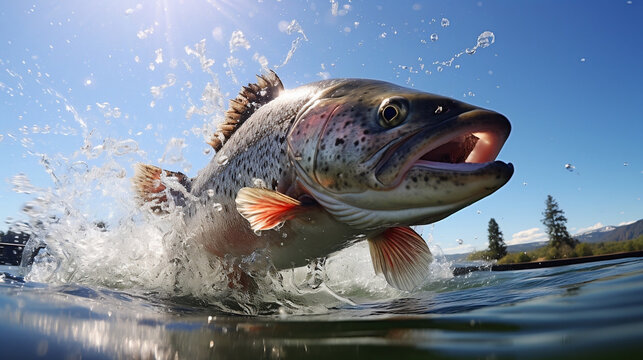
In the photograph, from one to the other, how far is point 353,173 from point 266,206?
71 centimetres

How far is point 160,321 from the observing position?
2021 mm

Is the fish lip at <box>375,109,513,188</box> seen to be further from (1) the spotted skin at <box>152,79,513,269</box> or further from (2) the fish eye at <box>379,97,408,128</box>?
(2) the fish eye at <box>379,97,408,128</box>

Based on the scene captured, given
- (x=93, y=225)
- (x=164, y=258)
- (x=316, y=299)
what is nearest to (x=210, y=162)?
(x=164, y=258)

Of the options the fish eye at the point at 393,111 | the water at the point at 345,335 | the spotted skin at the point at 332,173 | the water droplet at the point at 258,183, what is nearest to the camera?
the water at the point at 345,335

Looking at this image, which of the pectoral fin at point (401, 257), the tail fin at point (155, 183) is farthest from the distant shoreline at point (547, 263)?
the tail fin at point (155, 183)

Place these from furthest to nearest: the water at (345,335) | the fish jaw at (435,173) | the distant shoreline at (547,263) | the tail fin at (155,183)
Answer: the tail fin at (155,183) → the distant shoreline at (547,263) → the fish jaw at (435,173) → the water at (345,335)

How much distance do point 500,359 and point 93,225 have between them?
6.13 meters

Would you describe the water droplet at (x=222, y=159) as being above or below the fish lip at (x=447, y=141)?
above

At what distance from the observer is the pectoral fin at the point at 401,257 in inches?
125

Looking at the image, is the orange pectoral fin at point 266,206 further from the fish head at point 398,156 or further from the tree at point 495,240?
the tree at point 495,240

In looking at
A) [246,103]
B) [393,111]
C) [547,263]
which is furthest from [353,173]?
[547,263]

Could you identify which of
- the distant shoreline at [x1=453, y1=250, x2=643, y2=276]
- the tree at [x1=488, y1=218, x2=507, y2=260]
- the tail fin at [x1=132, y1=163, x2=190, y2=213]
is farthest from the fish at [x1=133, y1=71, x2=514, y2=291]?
the tree at [x1=488, y1=218, x2=507, y2=260]

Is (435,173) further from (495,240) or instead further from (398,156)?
(495,240)

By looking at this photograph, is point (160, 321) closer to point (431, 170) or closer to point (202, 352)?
point (202, 352)
